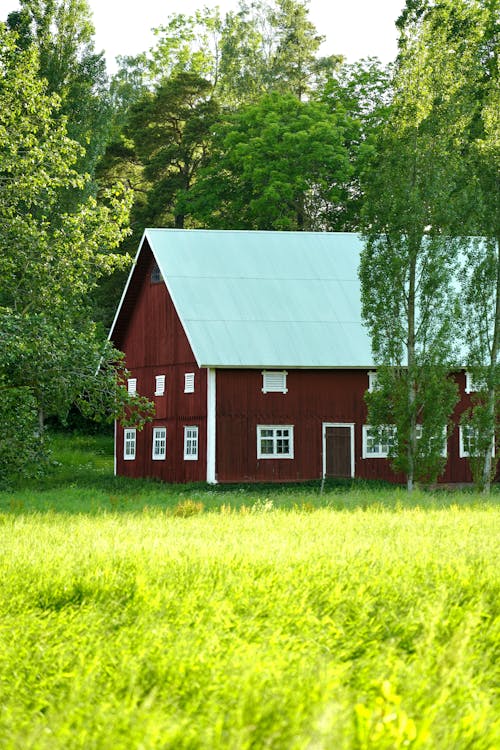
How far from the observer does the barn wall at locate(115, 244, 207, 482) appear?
36.1 meters

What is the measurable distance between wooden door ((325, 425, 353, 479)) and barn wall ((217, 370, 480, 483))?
23 cm

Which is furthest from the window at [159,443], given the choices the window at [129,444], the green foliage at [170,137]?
the green foliage at [170,137]

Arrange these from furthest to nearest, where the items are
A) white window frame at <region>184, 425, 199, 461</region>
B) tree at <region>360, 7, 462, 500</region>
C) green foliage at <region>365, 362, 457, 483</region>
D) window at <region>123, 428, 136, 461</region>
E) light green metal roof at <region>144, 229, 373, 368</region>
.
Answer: window at <region>123, 428, 136, 461</region> < white window frame at <region>184, 425, 199, 461</region> < light green metal roof at <region>144, 229, 373, 368</region> < tree at <region>360, 7, 462, 500</region> < green foliage at <region>365, 362, 457, 483</region>

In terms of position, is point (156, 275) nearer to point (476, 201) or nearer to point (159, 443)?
point (159, 443)

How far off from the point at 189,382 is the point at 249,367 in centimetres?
229

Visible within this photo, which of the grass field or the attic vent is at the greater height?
the attic vent

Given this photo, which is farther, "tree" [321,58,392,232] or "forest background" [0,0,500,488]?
"tree" [321,58,392,232]

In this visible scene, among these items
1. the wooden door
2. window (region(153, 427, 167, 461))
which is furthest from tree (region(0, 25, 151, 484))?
the wooden door

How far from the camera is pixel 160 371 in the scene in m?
38.2

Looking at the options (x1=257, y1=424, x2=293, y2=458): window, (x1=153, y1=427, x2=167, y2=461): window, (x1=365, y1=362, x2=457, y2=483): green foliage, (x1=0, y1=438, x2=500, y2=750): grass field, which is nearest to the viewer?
(x1=0, y1=438, x2=500, y2=750): grass field

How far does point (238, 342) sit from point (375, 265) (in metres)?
5.74

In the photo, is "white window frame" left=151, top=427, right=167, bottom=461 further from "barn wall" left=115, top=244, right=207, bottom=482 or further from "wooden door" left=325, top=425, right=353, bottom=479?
"wooden door" left=325, top=425, right=353, bottom=479

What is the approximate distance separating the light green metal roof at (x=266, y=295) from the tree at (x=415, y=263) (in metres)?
4.16

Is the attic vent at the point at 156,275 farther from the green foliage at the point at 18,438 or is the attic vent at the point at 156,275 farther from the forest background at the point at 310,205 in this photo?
the green foliage at the point at 18,438
